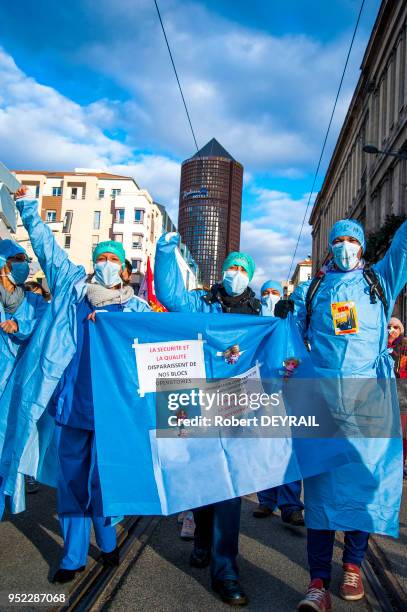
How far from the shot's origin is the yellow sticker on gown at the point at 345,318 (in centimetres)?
340

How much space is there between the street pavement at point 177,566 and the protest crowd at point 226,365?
0.12 metres

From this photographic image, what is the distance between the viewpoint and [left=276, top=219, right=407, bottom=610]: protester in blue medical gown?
3.21 m

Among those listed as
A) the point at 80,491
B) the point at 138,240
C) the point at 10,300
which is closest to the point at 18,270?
the point at 10,300

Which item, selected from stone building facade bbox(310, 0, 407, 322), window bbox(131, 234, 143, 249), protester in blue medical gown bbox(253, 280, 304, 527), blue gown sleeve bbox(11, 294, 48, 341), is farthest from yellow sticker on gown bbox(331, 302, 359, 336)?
window bbox(131, 234, 143, 249)

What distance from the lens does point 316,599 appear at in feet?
9.94

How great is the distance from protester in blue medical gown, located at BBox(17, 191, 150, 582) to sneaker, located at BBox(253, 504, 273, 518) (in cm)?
168

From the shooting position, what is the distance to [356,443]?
328 cm

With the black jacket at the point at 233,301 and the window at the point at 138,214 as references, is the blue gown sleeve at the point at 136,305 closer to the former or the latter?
the black jacket at the point at 233,301

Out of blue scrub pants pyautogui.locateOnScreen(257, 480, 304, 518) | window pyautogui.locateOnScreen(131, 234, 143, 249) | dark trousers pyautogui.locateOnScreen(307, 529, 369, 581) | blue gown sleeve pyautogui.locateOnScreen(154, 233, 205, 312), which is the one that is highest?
window pyautogui.locateOnScreen(131, 234, 143, 249)

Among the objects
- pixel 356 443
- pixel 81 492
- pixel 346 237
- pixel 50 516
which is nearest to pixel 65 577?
pixel 81 492

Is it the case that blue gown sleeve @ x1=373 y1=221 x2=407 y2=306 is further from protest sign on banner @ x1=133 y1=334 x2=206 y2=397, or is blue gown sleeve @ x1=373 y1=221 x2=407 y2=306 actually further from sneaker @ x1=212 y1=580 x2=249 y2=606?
sneaker @ x1=212 y1=580 x2=249 y2=606

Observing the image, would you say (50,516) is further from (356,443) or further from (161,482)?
(356,443)

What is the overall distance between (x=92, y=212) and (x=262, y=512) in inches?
2819

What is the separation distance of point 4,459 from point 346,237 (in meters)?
2.81
